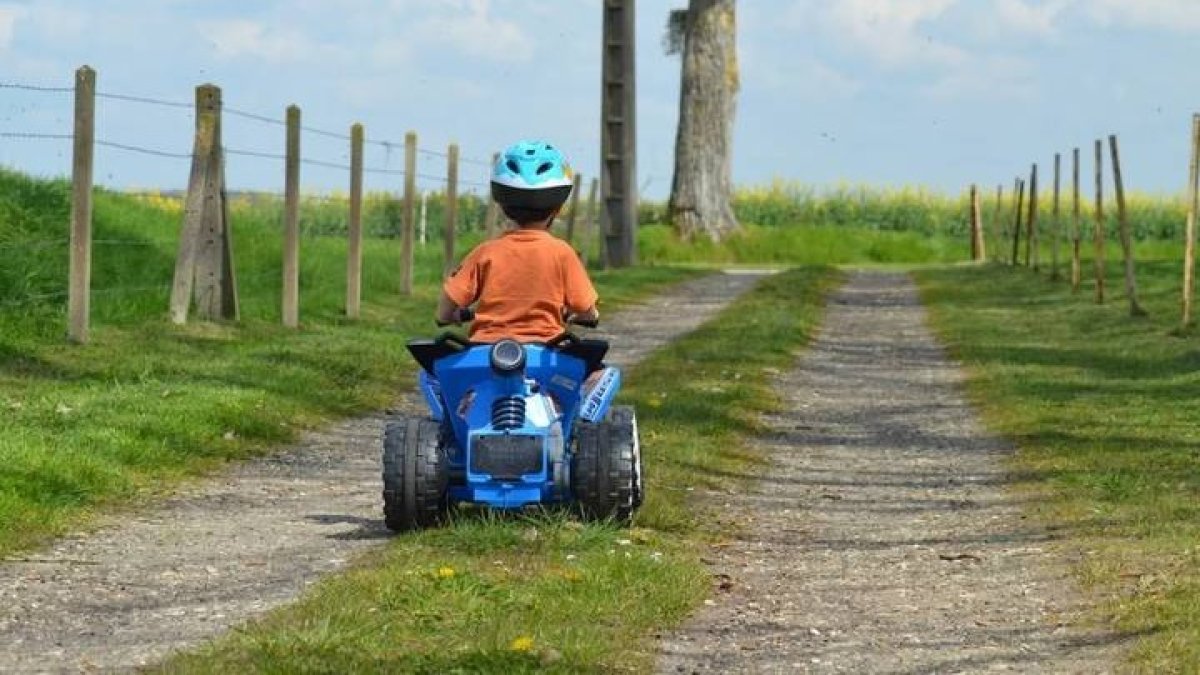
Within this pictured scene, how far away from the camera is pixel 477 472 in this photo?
10.3 m

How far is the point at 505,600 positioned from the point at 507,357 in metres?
1.51

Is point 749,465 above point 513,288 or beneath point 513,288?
beneath

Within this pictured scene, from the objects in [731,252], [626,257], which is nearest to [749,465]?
[626,257]

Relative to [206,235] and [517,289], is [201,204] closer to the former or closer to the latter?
[206,235]

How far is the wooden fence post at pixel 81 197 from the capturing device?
18.4 metres

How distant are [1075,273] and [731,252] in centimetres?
1670

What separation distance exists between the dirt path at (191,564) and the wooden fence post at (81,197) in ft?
14.6

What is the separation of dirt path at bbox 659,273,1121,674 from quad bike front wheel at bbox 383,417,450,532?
3.84ft

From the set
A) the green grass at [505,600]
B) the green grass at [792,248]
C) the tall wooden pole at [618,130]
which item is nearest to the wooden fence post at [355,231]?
the green grass at [505,600]

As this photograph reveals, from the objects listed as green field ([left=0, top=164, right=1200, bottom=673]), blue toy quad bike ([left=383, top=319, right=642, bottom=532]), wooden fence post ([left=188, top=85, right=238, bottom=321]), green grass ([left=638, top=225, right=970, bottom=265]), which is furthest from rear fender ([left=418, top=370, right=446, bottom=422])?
green grass ([left=638, top=225, right=970, bottom=265])

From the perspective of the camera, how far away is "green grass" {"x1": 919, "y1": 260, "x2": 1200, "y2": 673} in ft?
30.8

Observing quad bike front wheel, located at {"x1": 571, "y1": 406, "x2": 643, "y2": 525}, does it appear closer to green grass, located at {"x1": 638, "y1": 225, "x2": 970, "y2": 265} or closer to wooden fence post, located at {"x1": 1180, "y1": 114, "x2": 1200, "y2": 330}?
wooden fence post, located at {"x1": 1180, "y1": 114, "x2": 1200, "y2": 330}

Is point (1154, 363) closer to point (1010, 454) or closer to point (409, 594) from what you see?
point (1010, 454)

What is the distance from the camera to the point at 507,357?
10023 mm
